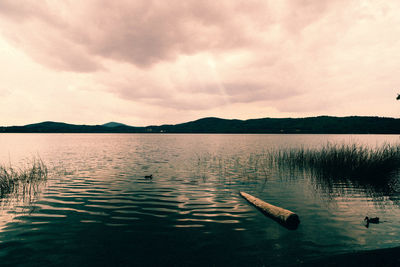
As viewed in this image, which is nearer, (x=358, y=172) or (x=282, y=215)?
(x=282, y=215)

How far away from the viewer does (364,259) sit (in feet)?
22.1

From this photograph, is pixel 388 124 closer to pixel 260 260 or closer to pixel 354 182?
pixel 354 182

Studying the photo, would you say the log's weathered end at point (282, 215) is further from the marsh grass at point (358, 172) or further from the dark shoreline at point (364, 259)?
the marsh grass at point (358, 172)

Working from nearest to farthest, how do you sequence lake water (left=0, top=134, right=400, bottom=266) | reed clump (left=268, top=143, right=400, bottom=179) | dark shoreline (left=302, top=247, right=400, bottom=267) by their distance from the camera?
dark shoreline (left=302, top=247, right=400, bottom=267), lake water (left=0, top=134, right=400, bottom=266), reed clump (left=268, top=143, right=400, bottom=179)

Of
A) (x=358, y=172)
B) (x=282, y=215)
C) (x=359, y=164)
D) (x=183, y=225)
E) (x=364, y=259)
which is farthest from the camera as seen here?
(x=359, y=164)

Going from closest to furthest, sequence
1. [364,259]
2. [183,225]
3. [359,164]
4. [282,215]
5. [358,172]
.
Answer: [364,259] → [183,225] → [282,215] → [358,172] → [359,164]

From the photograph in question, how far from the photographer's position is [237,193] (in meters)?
15.8

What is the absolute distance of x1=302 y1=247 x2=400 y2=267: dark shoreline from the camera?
646cm

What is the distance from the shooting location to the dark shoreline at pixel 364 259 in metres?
6.46

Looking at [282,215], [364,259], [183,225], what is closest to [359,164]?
[282,215]

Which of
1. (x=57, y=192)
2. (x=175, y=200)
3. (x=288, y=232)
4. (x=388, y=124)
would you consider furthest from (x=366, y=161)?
(x=388, y=124)

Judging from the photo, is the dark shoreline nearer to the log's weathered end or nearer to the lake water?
the lake water

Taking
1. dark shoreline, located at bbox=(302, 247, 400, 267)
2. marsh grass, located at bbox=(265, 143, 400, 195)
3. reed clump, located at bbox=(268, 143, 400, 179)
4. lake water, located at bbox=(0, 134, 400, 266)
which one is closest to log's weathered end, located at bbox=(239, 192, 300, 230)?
lake water, located at bbox=(0, 134, 400, 266)

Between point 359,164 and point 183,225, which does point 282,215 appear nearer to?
point 183,225
